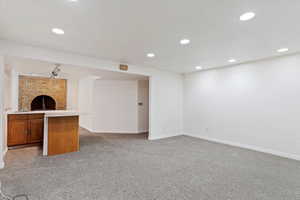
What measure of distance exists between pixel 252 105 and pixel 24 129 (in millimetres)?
6391

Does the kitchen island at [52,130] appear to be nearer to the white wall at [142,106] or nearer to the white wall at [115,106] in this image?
the white wall at [115,106]

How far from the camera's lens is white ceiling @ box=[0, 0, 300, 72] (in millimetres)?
1765

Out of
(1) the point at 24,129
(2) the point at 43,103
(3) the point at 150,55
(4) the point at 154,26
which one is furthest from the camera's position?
(2) the point at 43,103

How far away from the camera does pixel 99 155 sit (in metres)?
3.46

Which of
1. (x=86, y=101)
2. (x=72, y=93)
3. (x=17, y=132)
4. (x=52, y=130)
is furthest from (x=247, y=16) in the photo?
(x=72, y=93)

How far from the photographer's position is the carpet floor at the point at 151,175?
201cm

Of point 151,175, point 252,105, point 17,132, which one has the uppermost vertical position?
point 252,105

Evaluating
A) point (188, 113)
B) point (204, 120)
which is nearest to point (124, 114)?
point (188, 113)

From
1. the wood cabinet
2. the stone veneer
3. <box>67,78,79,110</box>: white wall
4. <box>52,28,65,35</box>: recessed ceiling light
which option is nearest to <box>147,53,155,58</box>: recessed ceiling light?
<box>52,28,65,35</box>: recessed ceiling light

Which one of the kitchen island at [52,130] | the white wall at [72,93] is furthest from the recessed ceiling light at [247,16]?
the white wall at [72,93]

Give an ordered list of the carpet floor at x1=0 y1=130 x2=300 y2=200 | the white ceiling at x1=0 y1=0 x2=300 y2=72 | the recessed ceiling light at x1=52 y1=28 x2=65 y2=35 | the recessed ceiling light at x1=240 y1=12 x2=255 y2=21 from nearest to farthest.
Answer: the white ceiling at x1=0 y1=0 x2=300 y2=72 < the recessed ceiling light at x1=240 y1=12 x2=255 y2=21 < the carpet floor at x1=0 y1=130 x2=300 y2=200 < the recessed ceiling light at x1=52 y1=28 x2=65 y2=35

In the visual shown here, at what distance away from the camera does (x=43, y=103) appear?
677 centimetres

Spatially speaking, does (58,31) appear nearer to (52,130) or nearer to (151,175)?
(52,130)

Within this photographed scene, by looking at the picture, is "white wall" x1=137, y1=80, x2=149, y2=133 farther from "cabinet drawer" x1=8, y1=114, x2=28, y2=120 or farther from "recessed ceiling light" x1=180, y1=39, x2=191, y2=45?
"cabinet drawer" x1=8, y1=114, x2=28, y2=120
